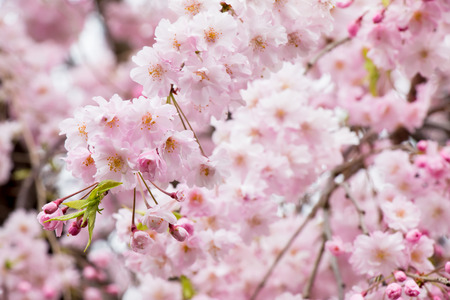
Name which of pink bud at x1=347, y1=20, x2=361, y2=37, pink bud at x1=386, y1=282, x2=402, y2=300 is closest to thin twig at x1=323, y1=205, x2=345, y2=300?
pink bud at x1=386, y1=282, x2=402, y2=300

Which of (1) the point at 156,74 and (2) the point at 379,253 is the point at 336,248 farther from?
(1) the point at 156,74

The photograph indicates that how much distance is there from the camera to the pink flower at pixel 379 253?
1.27 m

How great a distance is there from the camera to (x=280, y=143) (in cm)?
158

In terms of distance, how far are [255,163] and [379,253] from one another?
1.43 feet

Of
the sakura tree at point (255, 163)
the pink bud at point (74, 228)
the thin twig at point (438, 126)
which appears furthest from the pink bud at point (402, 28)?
the pink bud at point (74, 228)

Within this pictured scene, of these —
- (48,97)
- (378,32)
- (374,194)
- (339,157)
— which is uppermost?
(48,97)

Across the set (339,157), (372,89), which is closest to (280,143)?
(339,157)

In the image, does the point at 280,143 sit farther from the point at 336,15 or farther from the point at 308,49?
the point at 336,15

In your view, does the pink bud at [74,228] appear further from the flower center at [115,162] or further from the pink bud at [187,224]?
the pink bud at [187,224]

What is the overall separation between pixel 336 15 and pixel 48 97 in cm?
246

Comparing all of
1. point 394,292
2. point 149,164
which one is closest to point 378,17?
point 394,292

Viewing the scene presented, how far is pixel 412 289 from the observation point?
3.61 feet

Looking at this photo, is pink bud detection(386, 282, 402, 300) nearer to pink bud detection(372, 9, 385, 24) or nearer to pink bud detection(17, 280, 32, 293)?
→ pink bud detection(372, 9, 385, 24)

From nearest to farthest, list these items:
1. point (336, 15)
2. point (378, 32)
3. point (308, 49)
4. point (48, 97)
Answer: point (308, 49), point (378, 32), point (336, 15), point (48, 97)
